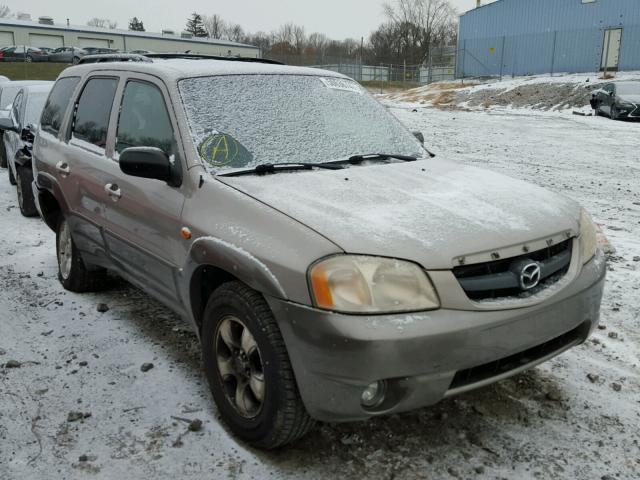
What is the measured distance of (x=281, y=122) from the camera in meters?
3.46

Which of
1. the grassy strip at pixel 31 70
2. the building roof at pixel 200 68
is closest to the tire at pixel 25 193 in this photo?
the building roof at pixel 200 68

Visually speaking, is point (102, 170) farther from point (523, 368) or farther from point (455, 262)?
point (523, 368)

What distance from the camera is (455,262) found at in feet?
8.02

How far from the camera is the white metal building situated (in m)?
58.6

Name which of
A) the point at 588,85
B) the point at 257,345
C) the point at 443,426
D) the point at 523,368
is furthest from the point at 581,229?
the point at 588,85

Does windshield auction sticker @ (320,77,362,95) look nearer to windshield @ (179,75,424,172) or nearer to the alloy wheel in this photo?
windshield @ (179,75,424,172)

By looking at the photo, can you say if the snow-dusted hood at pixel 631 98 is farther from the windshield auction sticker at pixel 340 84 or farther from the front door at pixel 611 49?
the windshield auction sticker at pixel 340 84

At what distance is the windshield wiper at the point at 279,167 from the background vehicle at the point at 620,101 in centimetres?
1757

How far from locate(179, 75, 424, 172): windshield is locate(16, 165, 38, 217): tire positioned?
4836 millimetres

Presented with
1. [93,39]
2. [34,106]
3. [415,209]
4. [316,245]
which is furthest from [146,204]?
[93,39]

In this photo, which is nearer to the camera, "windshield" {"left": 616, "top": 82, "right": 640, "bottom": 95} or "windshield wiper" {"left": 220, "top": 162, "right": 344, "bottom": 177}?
"windshield wiper" {"left": 220, "top": 162, "right": 344, "bottom": 177}

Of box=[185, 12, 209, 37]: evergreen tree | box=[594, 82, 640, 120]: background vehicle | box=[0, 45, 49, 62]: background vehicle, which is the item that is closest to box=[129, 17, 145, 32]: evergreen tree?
box=[185, 12, 209, 37]: evergreen tree

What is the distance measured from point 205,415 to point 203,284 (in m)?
0.68

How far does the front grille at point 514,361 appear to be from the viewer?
2.54 metres
